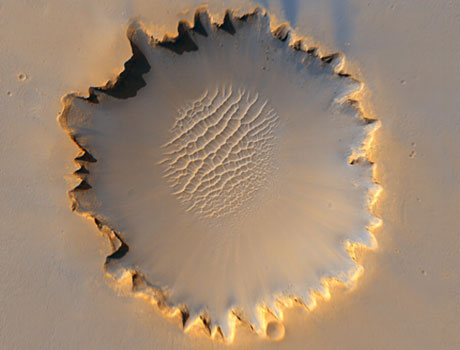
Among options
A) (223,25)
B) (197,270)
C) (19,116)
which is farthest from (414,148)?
(19,116)

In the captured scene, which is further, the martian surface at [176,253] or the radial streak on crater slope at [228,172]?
the martian surface at [176,253]

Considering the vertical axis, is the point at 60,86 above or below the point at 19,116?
above

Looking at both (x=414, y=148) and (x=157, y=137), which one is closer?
(x=157, y=137)

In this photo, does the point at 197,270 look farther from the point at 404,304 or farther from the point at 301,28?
the point at 301,28

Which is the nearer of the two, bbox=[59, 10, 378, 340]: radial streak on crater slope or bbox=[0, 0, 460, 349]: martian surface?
bbox=[59, 10, 378, 340]: radial streak on crater slope

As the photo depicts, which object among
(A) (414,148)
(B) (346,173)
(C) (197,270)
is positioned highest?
(A) (414,148)

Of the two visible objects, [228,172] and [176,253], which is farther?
[176,253]

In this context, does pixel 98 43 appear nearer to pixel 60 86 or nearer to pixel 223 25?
pixel 60 86

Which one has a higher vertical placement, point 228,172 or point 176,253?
point 228,172
